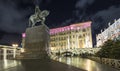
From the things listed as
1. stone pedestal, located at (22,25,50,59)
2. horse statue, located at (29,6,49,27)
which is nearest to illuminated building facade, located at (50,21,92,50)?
horse statue, located at (29,6,49,27)

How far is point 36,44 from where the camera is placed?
1723cm

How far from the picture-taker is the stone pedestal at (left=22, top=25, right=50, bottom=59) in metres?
16.4

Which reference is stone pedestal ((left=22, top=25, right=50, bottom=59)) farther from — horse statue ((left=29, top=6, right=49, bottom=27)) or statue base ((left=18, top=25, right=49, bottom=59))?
horse statue ((left=29, top=6, right=49, bottom=27))

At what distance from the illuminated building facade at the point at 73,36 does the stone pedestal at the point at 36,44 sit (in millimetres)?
53800

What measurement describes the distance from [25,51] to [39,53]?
219 cm

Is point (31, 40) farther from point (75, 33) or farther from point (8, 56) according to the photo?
point (75, 33)

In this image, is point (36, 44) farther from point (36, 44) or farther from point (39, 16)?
point (39, 16)

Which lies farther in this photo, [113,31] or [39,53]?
[113,31]

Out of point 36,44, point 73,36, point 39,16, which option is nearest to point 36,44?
point 36,44

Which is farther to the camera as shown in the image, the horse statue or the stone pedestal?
the horse statue

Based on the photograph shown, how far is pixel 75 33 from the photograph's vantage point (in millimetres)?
77812

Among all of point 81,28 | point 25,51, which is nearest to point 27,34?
point 25,51

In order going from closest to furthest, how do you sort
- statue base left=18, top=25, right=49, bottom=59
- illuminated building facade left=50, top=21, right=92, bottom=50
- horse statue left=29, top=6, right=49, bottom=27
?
statue base left=18, top=25, right=49, bottom=59 < horse statue left=29, top=6, right=49, bottom=27 < illuminated building facade left=50, top=21, right=92, bottom=50

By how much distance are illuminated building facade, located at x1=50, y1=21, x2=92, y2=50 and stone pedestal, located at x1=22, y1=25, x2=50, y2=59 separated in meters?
53.8
